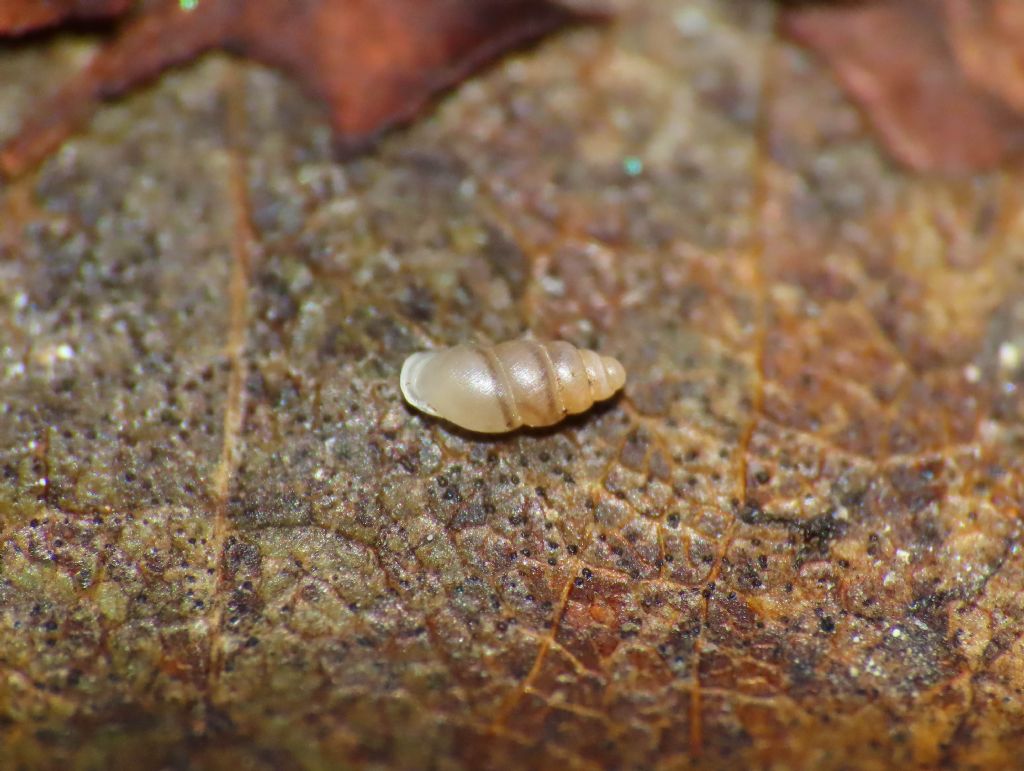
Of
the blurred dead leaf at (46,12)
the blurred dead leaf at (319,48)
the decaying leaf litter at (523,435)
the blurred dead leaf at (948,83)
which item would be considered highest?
the blurred dead leaf at (46,12)

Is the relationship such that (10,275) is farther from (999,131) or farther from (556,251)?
(999,131)

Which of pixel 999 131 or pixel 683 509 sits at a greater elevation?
pixel 999 131

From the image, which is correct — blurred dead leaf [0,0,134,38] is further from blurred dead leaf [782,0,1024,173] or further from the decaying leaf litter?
blurred dead leaf [782,0,1024,173]

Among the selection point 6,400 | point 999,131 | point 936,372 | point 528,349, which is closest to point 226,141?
point 6,400

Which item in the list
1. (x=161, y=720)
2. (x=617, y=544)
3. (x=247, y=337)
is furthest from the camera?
(x=247, y=337)

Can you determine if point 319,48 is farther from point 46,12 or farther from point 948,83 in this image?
point 948,83

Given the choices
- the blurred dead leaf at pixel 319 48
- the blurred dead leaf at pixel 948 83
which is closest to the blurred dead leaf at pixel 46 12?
the blurred dead leaf at pixel 319 48

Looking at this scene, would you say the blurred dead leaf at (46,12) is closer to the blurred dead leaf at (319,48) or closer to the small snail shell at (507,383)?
the blurred dead leaf at (319,48)
